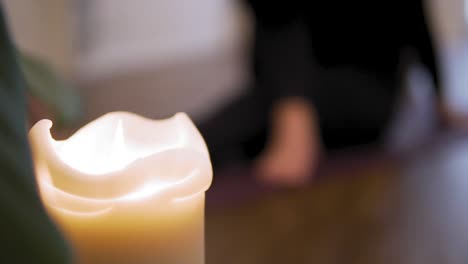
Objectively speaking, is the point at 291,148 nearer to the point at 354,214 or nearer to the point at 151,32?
the point at 354,214

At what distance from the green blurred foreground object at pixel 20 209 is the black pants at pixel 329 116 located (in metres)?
1.23

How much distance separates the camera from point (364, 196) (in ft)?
4.15

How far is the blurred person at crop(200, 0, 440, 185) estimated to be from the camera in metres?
1.48

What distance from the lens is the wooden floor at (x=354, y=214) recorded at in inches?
41.9

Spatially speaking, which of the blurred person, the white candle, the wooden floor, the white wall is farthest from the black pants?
the white candle

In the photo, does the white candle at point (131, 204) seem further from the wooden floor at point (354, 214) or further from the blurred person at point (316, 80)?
the blurred person at point (316, 80)

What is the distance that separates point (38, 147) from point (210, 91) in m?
2.14

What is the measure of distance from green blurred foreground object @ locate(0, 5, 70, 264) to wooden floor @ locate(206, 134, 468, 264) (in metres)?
0.81

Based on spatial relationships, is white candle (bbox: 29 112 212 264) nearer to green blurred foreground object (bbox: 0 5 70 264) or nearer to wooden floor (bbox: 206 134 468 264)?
green blurred foreground object (bbox: 0 5 70 264)

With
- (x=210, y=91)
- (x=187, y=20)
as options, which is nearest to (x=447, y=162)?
(x=210, y=91)

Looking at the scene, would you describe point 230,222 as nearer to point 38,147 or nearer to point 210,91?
point 38,147

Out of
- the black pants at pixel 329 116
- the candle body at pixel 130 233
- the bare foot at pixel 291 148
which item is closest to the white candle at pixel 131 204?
the candle body at pixel 130 233

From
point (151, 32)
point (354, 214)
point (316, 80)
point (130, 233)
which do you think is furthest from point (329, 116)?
point (130, 233)

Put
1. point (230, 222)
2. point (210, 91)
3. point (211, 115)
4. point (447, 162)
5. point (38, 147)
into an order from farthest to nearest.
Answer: point (210, 91), point (211, 115), point (447, 162), point (230, 222), point (38, 147)
